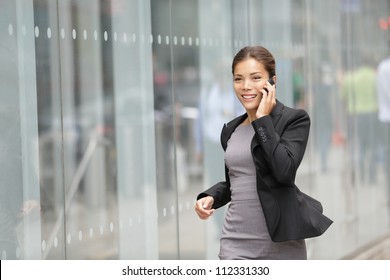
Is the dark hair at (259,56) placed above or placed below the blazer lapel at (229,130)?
above

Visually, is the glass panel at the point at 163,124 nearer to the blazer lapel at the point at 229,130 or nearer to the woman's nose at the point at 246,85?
the blazer lapel at the point at 229,130

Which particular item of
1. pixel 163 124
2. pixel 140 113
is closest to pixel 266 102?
pixel 140 113

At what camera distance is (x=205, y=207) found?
4633mm

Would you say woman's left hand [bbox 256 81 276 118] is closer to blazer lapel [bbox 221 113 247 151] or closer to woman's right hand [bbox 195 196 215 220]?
blazer lapel [bbox 221 113 247 151]

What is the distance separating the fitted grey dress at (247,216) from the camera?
178 inches

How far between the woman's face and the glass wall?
1312 millimetres

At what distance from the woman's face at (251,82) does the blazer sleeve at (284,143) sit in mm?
141

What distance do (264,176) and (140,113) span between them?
2173mm

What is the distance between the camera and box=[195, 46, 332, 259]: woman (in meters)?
4.38

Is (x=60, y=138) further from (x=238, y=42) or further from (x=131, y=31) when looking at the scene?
(x=238, y=42)

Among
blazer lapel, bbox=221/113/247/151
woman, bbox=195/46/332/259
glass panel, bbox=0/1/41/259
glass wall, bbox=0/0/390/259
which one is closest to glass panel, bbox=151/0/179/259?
glass wall, bbox=0/0/390/259

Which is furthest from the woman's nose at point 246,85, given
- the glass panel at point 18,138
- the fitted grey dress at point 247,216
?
the glass panel at point 18,138

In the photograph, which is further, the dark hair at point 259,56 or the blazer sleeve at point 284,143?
the dark hair at point 259,56
